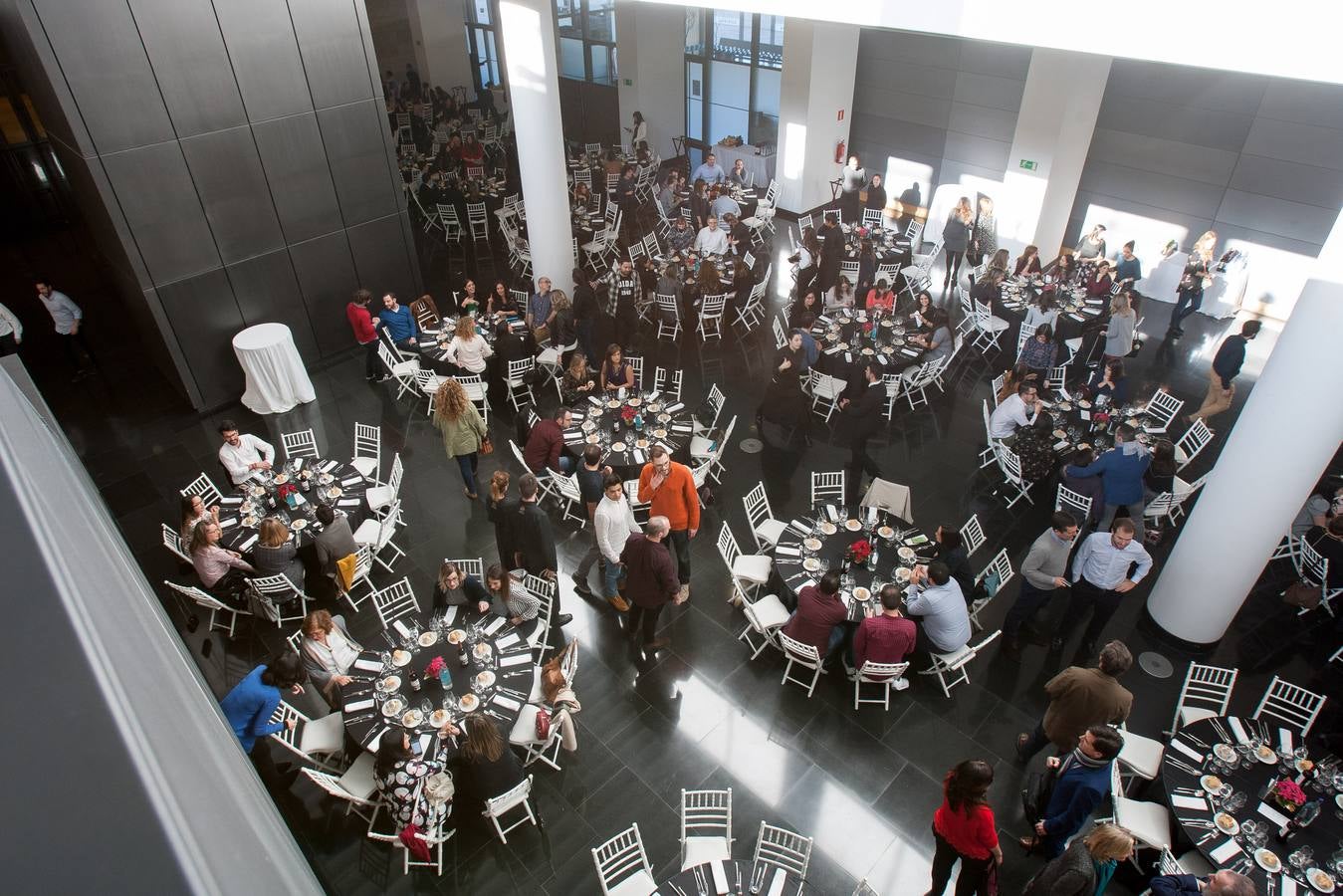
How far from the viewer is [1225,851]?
17.5 feet

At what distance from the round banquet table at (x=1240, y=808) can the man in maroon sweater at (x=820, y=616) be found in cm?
255

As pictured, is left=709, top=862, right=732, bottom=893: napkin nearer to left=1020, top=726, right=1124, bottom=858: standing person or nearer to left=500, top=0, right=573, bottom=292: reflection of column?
left=1020, top=726, right=1124, bottom=858: standing person

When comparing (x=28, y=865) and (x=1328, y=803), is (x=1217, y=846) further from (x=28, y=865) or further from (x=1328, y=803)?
(x=28, y=865)

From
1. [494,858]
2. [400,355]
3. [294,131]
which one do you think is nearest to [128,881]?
[494,858]

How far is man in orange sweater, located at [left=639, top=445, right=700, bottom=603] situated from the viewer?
301 inches

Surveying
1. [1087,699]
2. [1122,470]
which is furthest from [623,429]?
[1087,699]

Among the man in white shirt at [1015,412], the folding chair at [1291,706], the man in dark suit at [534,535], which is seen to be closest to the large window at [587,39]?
the man in white shirt at [1015,412]

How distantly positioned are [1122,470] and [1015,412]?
147 centimetres

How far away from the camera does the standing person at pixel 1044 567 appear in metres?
6.84

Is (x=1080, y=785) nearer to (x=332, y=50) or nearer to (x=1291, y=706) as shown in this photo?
(x=1291, y=706)

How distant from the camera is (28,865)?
0.43 m

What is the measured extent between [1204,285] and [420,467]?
505 inches

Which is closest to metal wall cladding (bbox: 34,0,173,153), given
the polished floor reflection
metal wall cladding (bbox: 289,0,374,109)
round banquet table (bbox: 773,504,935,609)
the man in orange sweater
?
metal wall cladding (bbox: 289,0,374,109)

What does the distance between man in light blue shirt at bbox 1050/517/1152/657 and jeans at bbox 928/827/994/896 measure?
2843mm
